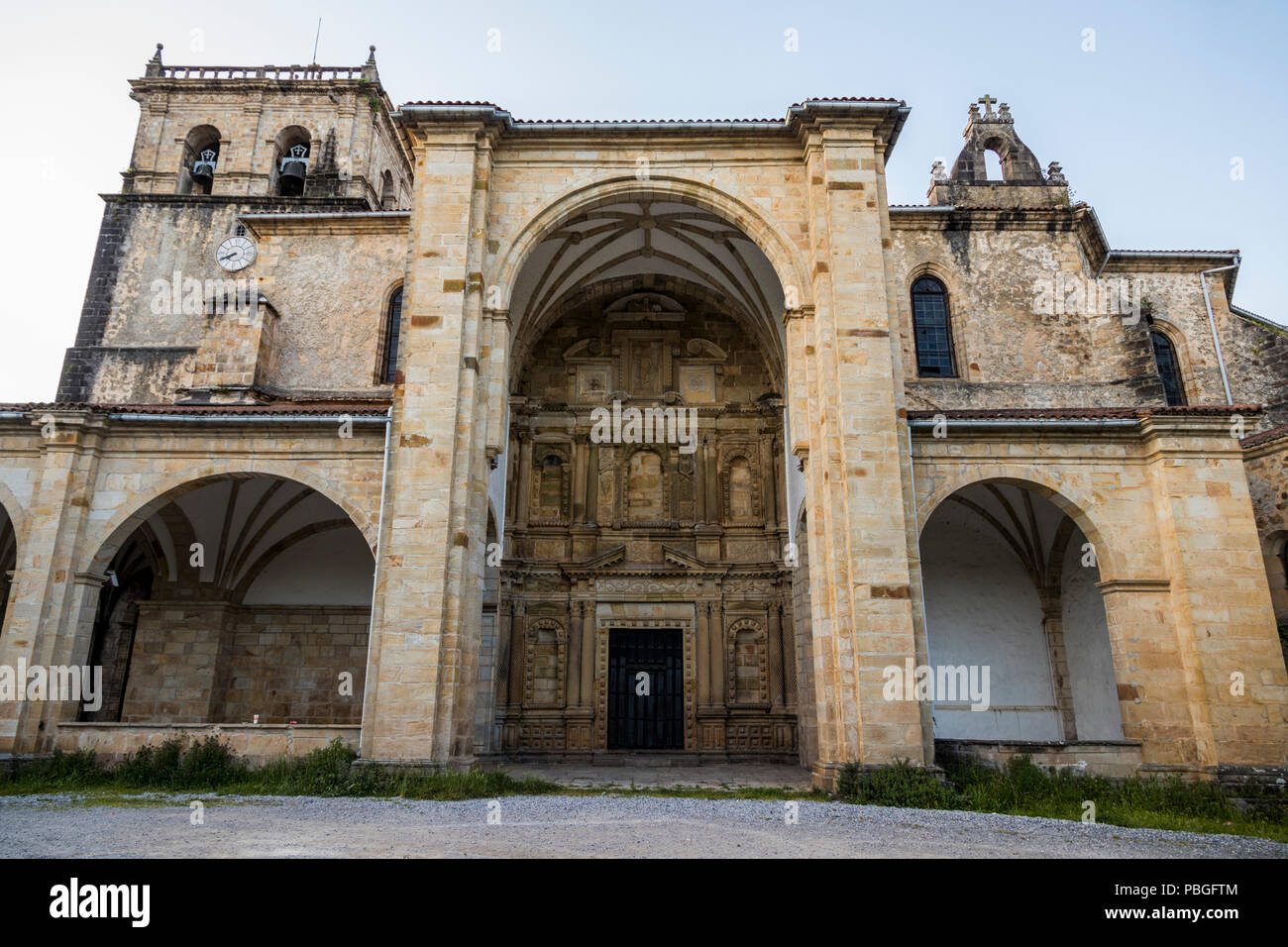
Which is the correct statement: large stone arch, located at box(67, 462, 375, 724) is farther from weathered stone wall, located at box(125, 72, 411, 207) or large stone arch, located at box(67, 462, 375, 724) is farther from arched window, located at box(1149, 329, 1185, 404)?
arched window, located at box(1149, 329, 1185, 404)

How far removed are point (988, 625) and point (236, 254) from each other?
59.3 feet

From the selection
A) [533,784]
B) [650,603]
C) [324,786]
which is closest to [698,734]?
[650,603]

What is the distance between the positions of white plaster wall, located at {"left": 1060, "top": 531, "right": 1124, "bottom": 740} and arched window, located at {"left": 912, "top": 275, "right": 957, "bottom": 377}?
418cm

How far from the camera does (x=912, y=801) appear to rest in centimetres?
975

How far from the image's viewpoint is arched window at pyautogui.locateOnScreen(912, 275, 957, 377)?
54.8 feet

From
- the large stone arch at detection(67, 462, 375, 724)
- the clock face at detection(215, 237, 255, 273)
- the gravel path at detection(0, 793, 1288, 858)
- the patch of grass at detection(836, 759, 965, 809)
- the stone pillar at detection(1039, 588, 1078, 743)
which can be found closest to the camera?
the gravel path at detection(0, 793, 1288, 858)

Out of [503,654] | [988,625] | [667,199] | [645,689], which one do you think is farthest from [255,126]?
[988,625]

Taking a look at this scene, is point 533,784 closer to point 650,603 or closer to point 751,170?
point 650,603

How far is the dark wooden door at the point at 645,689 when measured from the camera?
1614 centimetres

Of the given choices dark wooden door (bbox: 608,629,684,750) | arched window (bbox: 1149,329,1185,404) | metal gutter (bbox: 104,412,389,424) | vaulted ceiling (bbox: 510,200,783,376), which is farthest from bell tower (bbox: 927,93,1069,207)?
metal gutter (bbox: 104,412,389,424)

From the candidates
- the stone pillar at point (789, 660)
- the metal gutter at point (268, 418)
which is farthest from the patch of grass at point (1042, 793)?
the metal gutter at point (268, 418)

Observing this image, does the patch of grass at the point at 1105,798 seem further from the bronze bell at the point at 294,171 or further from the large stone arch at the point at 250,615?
the bronze bell at the point at 294,171
